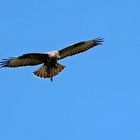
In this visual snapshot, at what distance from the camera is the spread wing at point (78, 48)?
76.4ft

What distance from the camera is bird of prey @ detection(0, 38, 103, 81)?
22.2 meters

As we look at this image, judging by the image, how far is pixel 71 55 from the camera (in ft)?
76.9

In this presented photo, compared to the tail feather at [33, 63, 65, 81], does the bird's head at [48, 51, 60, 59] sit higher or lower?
higher

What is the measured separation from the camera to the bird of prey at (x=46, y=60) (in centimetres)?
2219

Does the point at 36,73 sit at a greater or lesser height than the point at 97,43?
lesser

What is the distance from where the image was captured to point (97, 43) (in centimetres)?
2411

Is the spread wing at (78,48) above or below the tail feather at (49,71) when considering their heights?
above

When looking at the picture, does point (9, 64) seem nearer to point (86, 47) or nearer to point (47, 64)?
point (47, 64)

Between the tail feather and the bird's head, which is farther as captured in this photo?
the bird's head

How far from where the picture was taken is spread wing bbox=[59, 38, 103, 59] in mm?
23297

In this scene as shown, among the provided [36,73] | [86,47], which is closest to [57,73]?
[36,73]

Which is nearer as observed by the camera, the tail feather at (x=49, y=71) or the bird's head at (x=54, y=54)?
the tail feather at (x=49, y=71)

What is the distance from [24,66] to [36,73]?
2.33 feet

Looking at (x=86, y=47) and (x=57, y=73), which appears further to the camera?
(x=86, y=47)
